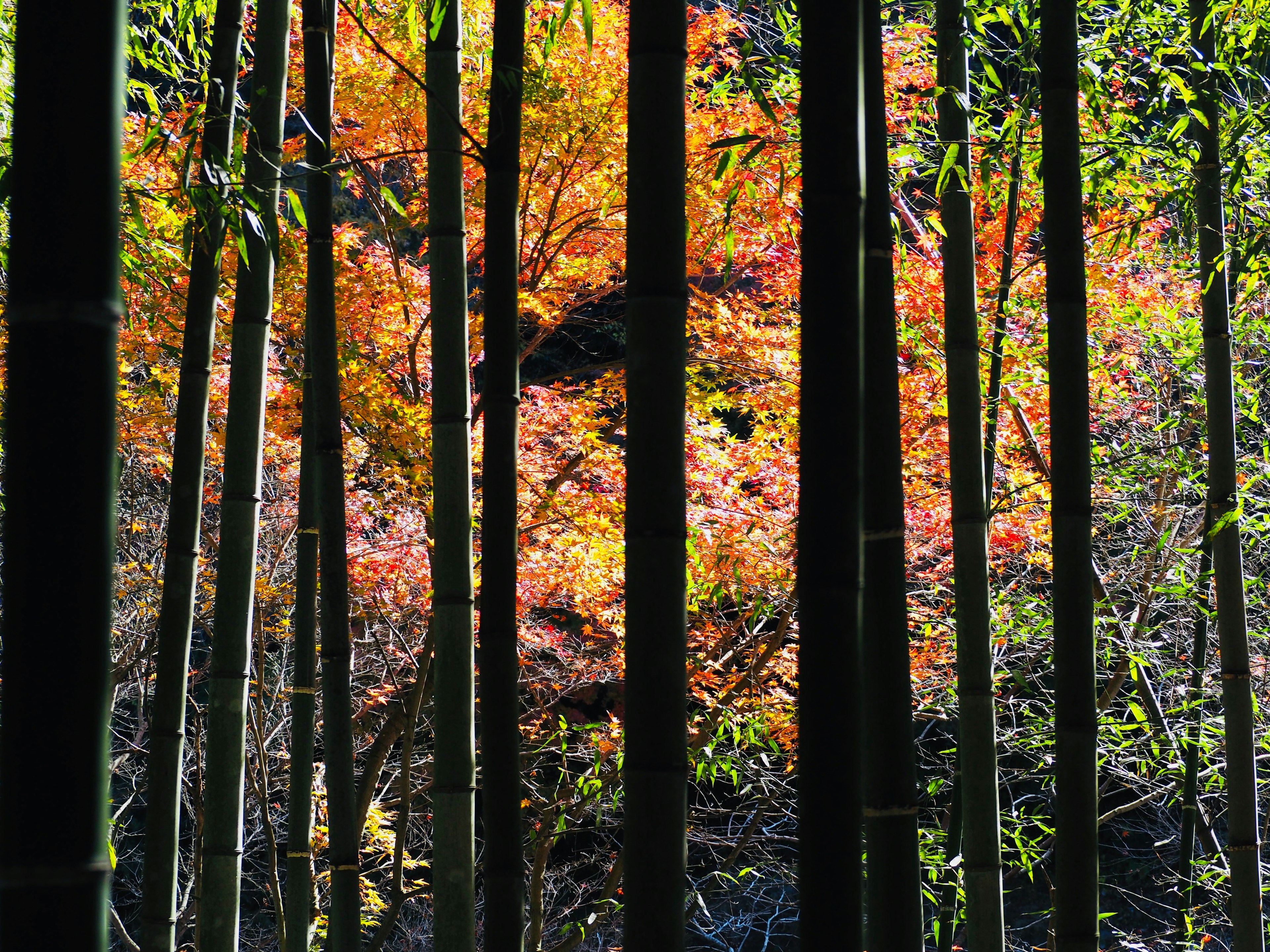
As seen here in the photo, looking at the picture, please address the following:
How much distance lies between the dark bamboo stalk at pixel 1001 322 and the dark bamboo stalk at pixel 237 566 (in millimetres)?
2023

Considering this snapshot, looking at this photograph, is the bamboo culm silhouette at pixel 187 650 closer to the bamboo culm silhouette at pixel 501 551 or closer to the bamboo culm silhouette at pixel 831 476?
the bamboo culm silhouette at pixel 501 551

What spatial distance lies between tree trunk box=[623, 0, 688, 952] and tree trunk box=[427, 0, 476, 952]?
0.62 meters

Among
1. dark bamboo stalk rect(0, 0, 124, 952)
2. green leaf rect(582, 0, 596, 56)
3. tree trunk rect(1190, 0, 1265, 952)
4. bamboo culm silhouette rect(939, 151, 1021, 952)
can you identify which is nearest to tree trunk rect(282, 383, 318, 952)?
green leaf rect(582, 0, 596, 56)

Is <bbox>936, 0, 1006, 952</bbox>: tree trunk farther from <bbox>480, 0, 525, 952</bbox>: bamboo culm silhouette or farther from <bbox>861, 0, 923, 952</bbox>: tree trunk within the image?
<bbox>480, 0, 525, 952</bbox>: bamboo culm silhouette

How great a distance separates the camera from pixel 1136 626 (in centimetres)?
573

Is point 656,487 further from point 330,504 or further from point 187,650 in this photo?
point 187,650

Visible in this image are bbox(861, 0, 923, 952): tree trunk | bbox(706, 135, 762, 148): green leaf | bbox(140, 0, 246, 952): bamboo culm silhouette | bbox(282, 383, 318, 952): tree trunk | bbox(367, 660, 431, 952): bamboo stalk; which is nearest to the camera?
bbox(861, 0, 923, 952): tree trunk

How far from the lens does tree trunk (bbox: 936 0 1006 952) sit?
271cm

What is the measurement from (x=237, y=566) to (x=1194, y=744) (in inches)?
163

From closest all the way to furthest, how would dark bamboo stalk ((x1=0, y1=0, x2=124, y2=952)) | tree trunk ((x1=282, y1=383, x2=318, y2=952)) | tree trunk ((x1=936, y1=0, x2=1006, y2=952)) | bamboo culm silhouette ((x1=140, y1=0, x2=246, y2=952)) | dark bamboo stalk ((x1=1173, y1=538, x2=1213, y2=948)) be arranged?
dark bamboo stalk ((x1=0, y1=0, x2=124, y2=952))
bamboo culm silhouette ((x1=140, y1=0, x2=246, y2=952))
tree trunk ((x1=936, y1=0, x2=1006, y2=952))
tree trunk ((x1=282, y1=383, x2=318, y2=952))
dark bamboo stalk ((x1=1173, y1=538, x2=1213, y2=948))

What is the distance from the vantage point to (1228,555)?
3189mm

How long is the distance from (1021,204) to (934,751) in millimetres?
6486

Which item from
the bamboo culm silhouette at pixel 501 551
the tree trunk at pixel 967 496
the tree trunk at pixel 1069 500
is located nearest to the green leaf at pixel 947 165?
the tree trunk at pixel 967 496

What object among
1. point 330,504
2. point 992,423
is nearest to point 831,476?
point 330,504
